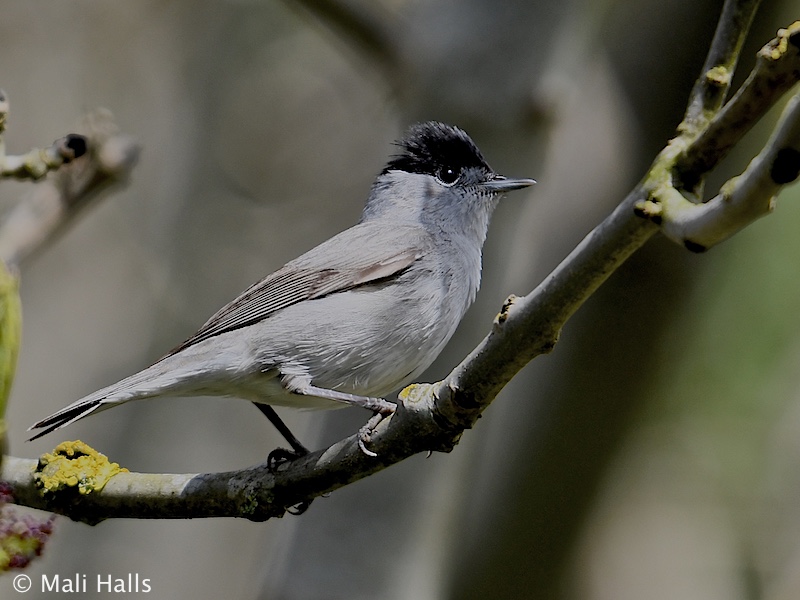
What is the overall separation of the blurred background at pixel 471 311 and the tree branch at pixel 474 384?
166 cm

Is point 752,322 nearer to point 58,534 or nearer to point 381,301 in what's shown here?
point 381,301

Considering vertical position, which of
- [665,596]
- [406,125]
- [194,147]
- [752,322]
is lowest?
[665,596]

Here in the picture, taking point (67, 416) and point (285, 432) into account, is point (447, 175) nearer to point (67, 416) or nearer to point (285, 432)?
point (285, 432)

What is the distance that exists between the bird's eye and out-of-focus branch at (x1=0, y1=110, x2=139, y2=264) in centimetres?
157

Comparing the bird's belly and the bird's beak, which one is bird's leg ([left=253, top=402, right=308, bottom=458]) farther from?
the bird's beak

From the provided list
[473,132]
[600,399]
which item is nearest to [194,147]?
[473,132]

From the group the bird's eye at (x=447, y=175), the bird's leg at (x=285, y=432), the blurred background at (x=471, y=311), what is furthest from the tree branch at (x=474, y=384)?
the bird's eye at (x=447, y=175)

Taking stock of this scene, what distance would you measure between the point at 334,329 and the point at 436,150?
1.37m

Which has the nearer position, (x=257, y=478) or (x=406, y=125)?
(x=257, y=478)

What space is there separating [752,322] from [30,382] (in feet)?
15.9

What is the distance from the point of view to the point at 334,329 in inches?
127

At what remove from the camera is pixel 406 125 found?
15.2 ft

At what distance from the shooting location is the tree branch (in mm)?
1621

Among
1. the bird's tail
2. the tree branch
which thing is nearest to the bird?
the bird's tail
